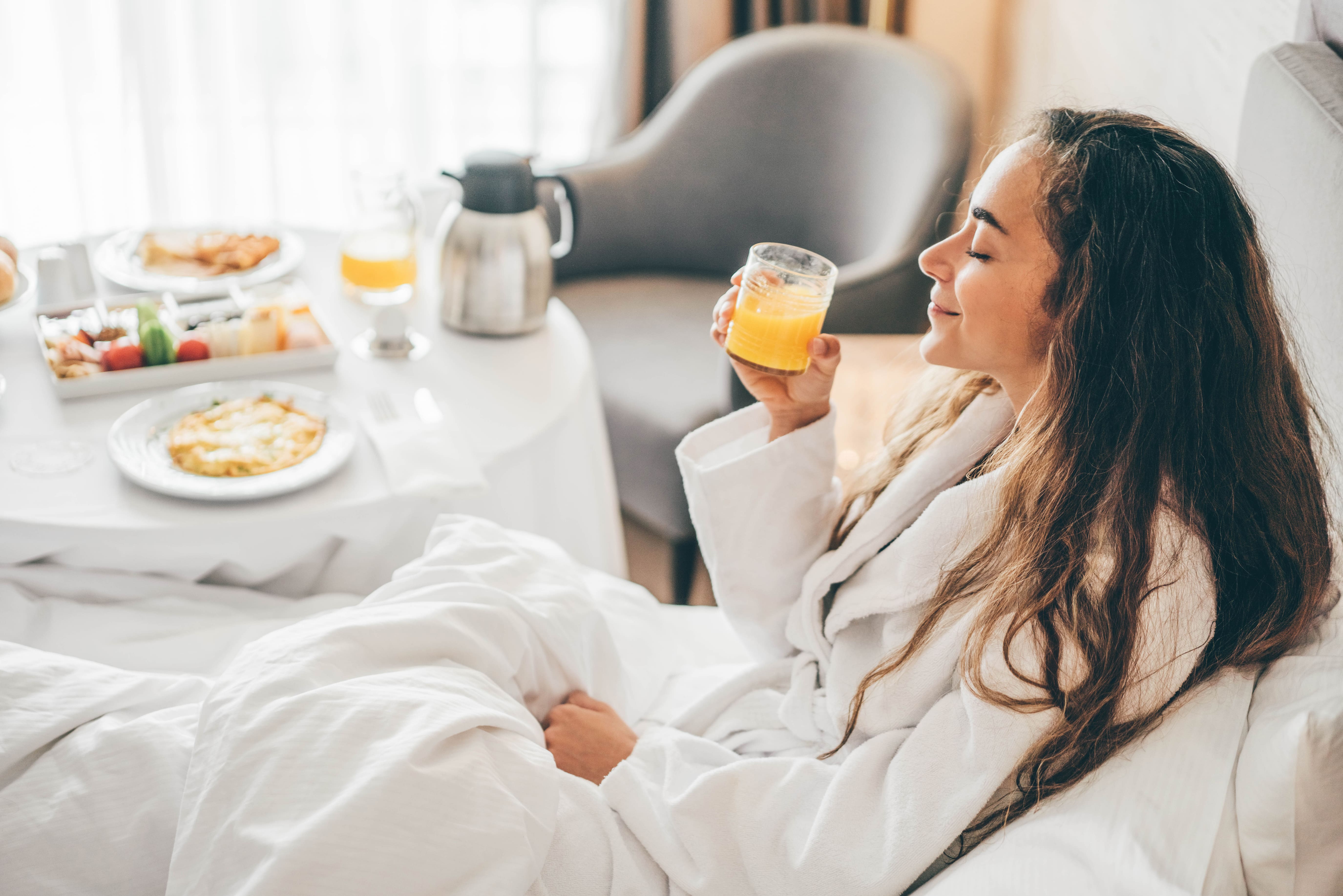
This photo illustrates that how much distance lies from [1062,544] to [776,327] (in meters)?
0.37

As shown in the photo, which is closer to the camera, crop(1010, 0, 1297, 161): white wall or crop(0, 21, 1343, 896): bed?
crop(0, 21, 1343, 896): bed

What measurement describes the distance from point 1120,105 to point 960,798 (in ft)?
5.28

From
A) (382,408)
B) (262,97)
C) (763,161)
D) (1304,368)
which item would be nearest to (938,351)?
(1304,368)

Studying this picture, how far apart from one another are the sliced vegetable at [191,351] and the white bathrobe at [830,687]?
706 millimetres

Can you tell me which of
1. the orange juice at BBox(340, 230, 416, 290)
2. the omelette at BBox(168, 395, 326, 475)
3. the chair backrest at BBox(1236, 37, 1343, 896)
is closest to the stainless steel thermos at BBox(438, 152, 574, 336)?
the orange juice at BBox(340, 230, 416, 290)

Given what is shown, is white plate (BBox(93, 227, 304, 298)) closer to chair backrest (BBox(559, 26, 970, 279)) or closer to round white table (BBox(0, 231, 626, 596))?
round white table (BBox(0, 231, 626, 596))

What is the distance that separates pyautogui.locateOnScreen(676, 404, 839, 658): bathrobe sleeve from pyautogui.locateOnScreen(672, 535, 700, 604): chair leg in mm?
823

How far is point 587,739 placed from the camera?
1109 millimetres

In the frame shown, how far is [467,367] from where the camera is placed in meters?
1.61

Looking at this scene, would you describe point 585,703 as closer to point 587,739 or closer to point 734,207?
point 587,739

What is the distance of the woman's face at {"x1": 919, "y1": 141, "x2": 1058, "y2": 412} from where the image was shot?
0.97 metres

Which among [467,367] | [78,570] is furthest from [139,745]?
[467,367]

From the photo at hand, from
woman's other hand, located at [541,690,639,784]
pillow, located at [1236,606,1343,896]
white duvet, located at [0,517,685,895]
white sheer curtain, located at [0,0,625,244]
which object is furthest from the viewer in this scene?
white sheer curtain, located at [0,0,625,244]

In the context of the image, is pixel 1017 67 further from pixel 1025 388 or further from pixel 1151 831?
pixel 1151 831
